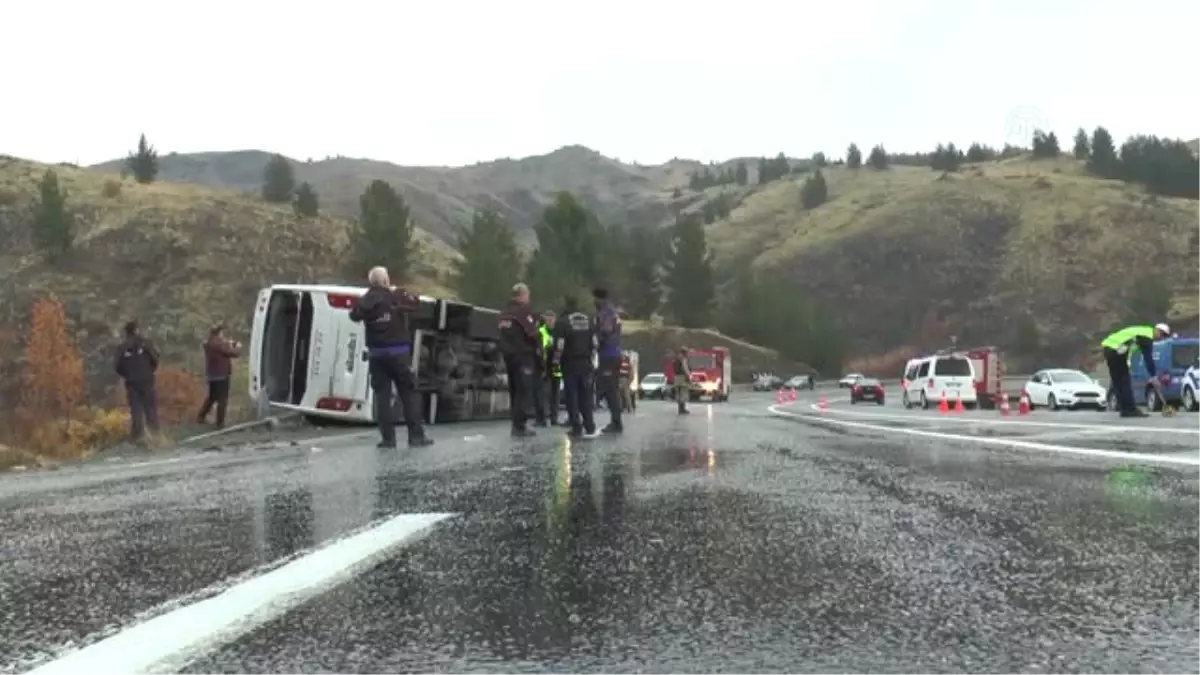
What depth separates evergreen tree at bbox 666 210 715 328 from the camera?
99.8 meters

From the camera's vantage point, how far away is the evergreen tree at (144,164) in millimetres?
112062

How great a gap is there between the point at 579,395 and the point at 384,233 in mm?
73932

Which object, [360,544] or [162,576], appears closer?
[162,576]

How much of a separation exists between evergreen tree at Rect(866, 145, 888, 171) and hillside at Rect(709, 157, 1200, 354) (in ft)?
154

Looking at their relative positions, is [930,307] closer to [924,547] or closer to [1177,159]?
[1177,159]

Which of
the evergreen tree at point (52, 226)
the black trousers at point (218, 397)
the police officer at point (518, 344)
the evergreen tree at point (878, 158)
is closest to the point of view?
the police officer at point (518, 344)

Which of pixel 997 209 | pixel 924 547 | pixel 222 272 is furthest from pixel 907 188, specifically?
pixel 924 547

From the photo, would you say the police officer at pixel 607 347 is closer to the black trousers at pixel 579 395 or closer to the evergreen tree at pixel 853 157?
the black trousers at pixel 579 395

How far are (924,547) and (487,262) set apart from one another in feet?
250

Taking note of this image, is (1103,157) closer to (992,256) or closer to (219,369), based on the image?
(992,256)

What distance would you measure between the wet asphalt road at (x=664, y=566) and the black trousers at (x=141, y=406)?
24.8ft

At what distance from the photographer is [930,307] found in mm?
112500

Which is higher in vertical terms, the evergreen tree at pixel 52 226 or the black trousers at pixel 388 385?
the evergreen tree at pixel 52 226

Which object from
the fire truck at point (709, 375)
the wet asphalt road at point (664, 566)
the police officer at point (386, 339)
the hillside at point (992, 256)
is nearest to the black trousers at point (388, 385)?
the police officer at point (386, 339)
